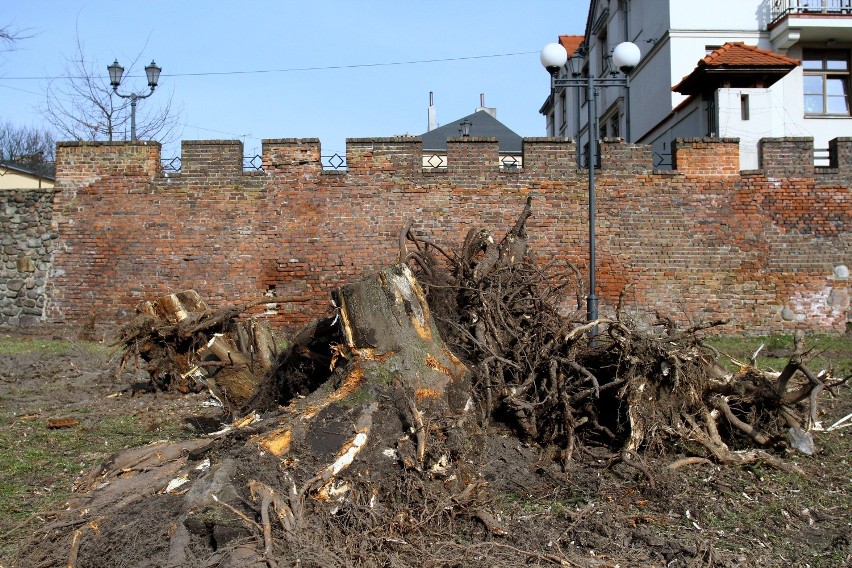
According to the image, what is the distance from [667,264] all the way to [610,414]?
8.44 m

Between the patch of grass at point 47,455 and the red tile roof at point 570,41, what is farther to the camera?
the red tile roof at point 570,41

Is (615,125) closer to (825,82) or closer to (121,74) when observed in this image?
(825,82)

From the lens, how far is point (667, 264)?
540 inches

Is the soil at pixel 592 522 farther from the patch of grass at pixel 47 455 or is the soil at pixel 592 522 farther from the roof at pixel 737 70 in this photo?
the roof at pixel 737 70

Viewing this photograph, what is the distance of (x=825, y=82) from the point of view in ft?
64.5

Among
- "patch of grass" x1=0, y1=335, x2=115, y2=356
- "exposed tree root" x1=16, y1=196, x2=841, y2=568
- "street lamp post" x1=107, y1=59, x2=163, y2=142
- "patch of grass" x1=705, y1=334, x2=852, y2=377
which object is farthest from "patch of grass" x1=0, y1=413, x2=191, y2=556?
"street lamp post" x1=107, y1=59, x2=163, y2=142

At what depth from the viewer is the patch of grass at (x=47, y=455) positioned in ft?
15.8

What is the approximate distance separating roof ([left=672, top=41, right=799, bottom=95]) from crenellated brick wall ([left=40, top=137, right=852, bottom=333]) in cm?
239

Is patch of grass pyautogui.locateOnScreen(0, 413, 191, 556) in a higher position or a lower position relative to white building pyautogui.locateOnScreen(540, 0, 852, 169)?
lower

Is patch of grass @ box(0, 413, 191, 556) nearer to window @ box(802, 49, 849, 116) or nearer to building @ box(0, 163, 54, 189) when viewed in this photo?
building @ box(0, 163, 54, 189)

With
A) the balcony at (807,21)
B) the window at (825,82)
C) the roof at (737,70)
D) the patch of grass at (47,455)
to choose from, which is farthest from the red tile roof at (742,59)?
the patch of grass at (47,455)

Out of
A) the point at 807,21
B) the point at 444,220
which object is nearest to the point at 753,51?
the point at 807,21

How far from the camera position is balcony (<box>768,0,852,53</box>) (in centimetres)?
1838

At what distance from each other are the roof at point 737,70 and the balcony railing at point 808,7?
350cm
